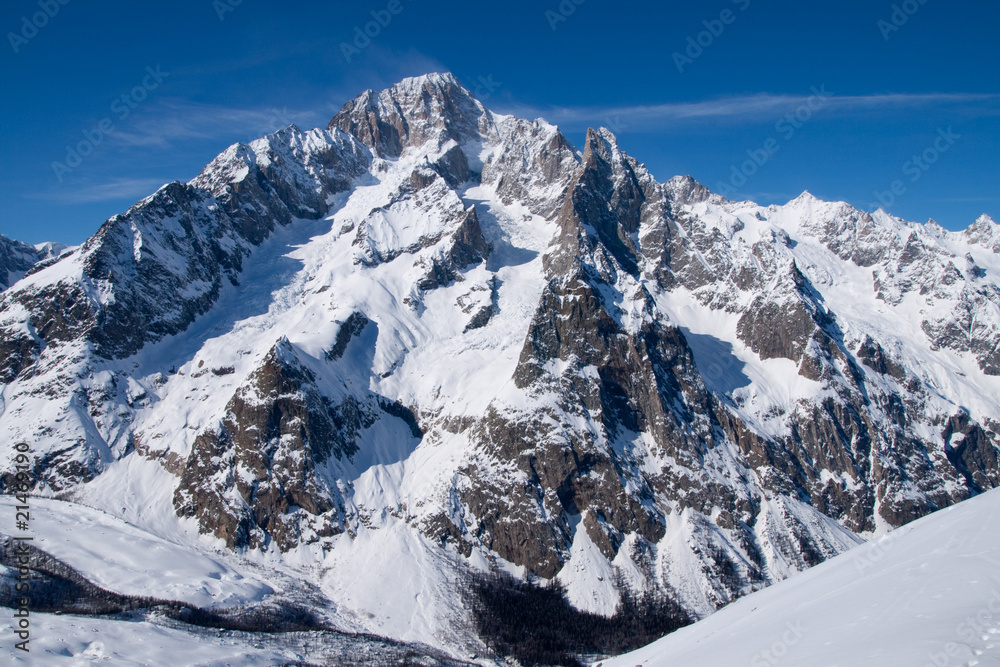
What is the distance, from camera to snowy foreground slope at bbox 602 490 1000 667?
2291 centimetres

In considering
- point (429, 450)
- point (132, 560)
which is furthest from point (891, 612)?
point (429, 450)

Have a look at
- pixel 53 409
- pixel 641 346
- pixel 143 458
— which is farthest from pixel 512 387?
pixel 53 409

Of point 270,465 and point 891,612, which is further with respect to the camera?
point 270,465

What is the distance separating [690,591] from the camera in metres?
148

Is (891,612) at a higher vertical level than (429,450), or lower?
lower

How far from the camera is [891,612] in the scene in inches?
1090

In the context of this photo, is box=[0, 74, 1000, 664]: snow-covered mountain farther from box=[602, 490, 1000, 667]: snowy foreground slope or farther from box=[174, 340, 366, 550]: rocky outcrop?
box=[602, 490, 1000, 667]: snowy foreground slope

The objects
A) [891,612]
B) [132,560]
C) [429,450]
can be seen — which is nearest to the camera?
[891,612]

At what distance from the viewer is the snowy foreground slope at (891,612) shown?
2291cm

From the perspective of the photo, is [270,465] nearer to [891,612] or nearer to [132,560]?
A: [132,560]

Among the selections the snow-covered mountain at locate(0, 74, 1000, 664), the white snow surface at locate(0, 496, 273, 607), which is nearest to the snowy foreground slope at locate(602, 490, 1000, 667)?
the snow-covered mountain at locate(0, 74, 1000, 664)

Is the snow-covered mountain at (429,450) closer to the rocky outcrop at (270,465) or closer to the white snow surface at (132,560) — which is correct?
the rocky outcrop at (270,465)

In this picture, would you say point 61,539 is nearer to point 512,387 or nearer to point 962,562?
point 512,387

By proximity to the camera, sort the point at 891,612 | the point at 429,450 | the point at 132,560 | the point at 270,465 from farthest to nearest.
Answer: the point at 429,450
the point at 270,465
the point at 132,560
the point at 891,612
